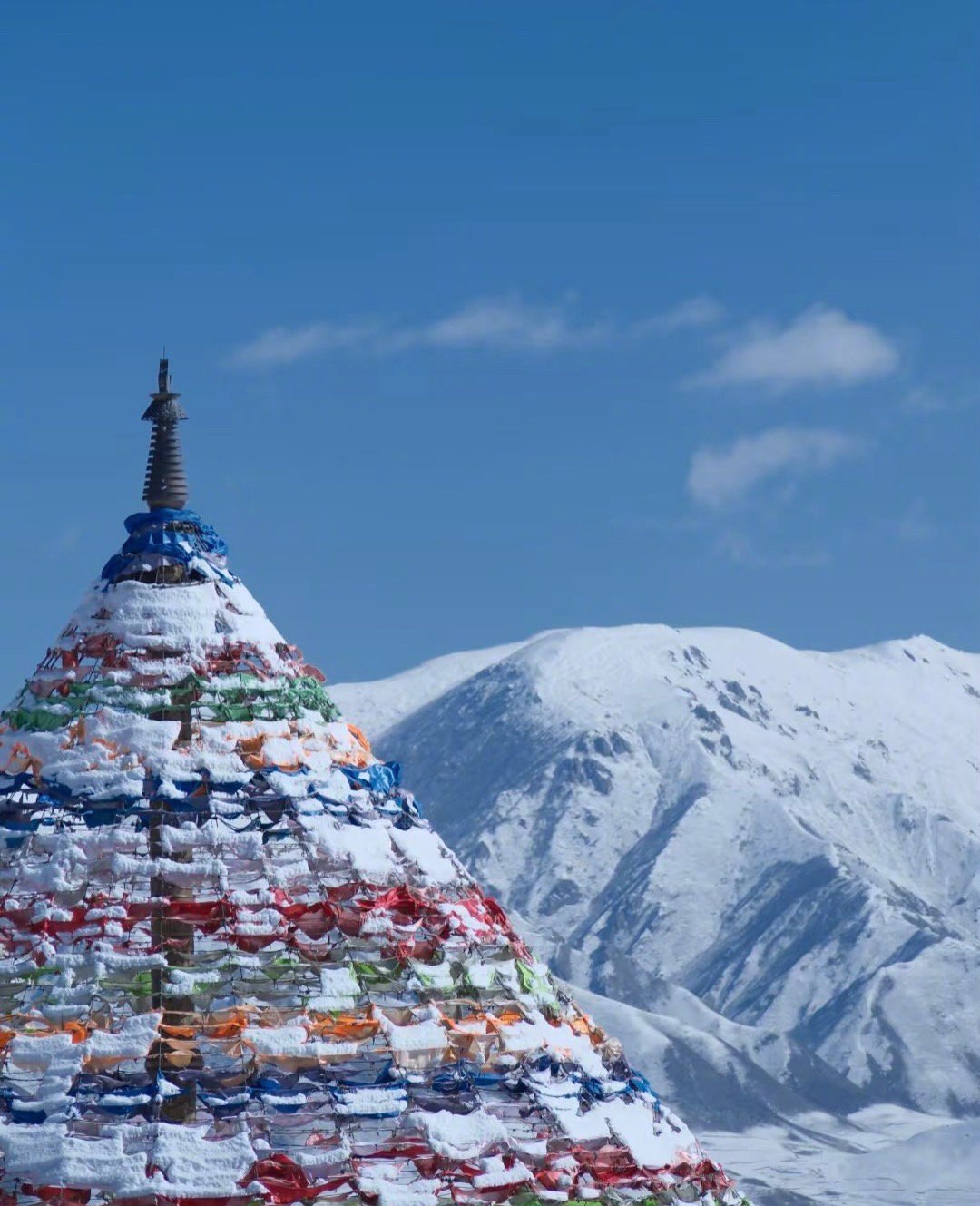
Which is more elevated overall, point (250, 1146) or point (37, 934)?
point (37, 934)

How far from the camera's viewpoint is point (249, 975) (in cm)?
2830

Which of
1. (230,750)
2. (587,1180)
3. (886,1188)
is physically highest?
(886,1188)

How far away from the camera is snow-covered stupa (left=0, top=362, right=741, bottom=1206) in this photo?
27.6 m

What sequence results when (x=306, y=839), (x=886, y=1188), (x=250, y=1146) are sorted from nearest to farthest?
(x=250, y=1146) → (x=306, y=839) → (x=886, y=1188)

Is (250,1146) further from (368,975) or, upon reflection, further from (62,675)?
(62,675)

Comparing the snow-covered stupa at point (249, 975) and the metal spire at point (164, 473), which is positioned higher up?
the metal spire at point (164, 473)

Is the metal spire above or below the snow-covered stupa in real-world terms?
above

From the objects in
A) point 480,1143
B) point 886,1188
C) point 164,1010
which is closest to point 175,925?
point 164,1010

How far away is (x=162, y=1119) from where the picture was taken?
27.5 meters

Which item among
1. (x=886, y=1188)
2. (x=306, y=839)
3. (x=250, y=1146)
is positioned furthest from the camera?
(x=886, y=1188)

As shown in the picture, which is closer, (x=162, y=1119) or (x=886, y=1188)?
(x=162, y=1119)

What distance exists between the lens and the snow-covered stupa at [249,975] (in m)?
27.6

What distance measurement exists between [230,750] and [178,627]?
1.76m

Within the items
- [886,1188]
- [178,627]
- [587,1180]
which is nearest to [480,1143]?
[587,1180]
